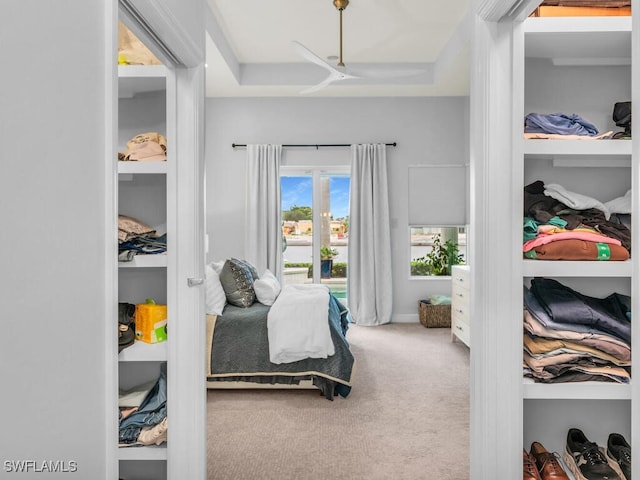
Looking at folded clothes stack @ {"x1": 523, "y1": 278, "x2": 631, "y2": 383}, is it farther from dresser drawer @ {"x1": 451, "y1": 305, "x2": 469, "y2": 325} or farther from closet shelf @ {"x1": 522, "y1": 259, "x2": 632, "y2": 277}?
dresser drawer @ {"x1": 451, "y1": 305, "x2": 469, "y2": 325}

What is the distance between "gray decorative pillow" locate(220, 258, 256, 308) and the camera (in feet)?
11.8

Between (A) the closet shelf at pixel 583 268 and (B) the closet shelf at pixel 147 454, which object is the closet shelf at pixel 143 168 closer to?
(B) the closet shelf at pixel 147 454

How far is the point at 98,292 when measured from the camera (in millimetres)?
1096

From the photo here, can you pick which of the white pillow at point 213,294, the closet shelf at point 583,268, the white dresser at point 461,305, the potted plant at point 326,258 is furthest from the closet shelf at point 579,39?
the potted plant at point 326,258

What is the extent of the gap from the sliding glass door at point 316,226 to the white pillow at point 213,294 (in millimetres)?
2281

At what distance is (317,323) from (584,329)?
188cm

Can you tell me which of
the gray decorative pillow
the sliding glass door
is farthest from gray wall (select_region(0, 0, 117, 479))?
the sliding glass door

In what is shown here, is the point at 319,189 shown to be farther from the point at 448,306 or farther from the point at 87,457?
the point at 87,457

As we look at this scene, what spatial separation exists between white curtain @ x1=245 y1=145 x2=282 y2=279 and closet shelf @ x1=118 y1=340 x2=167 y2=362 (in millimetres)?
3681

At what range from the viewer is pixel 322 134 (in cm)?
580

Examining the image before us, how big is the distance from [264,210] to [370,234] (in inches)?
51.8

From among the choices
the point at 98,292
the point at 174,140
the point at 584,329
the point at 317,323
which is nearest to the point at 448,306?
the point at 317,323

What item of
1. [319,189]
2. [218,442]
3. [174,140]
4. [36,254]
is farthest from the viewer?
[319,189]

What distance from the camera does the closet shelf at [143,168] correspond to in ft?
6.19
